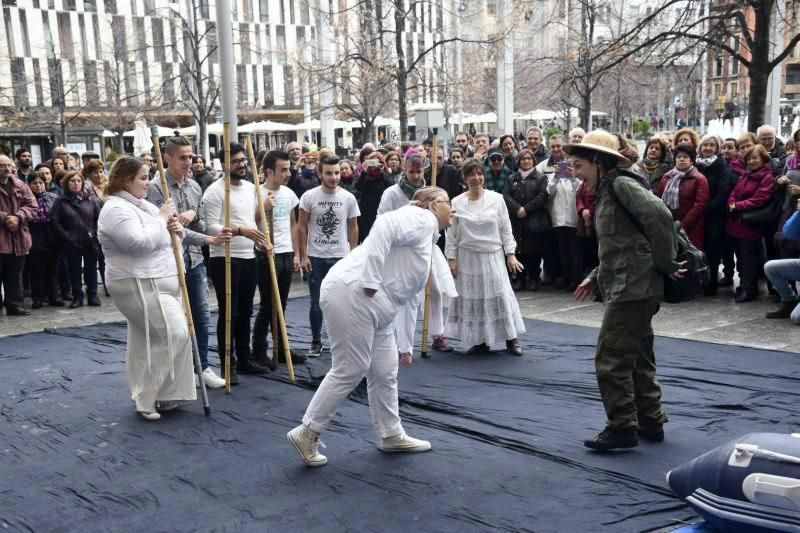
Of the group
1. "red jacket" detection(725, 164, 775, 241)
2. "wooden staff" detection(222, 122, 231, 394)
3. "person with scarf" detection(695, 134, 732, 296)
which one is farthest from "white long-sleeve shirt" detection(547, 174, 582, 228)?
"wooden staff" detection(222, 122, 231, 394)

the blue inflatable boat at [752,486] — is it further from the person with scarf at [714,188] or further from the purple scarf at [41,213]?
the purple scarf at [41,213]

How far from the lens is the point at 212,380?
268 inches

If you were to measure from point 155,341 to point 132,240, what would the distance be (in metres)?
0.79

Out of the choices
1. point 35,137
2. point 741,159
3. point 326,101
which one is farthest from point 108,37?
point 741,159

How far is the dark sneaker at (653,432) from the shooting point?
5133 mm

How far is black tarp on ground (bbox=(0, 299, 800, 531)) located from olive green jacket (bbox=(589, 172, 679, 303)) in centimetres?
100

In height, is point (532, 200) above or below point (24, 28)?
below

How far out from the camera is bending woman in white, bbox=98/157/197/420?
5.70m

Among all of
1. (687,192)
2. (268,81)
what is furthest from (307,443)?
(268,81)

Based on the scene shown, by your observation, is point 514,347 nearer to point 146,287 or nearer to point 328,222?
point 328,222

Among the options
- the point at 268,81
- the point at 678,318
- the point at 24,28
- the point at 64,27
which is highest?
the point at 64,27

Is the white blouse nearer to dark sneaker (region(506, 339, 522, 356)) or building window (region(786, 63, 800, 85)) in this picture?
dark sneaker (region(506, 339, 522, 356))

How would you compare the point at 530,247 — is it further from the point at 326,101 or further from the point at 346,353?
the point at 326,101

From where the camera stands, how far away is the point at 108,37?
46656 mm
